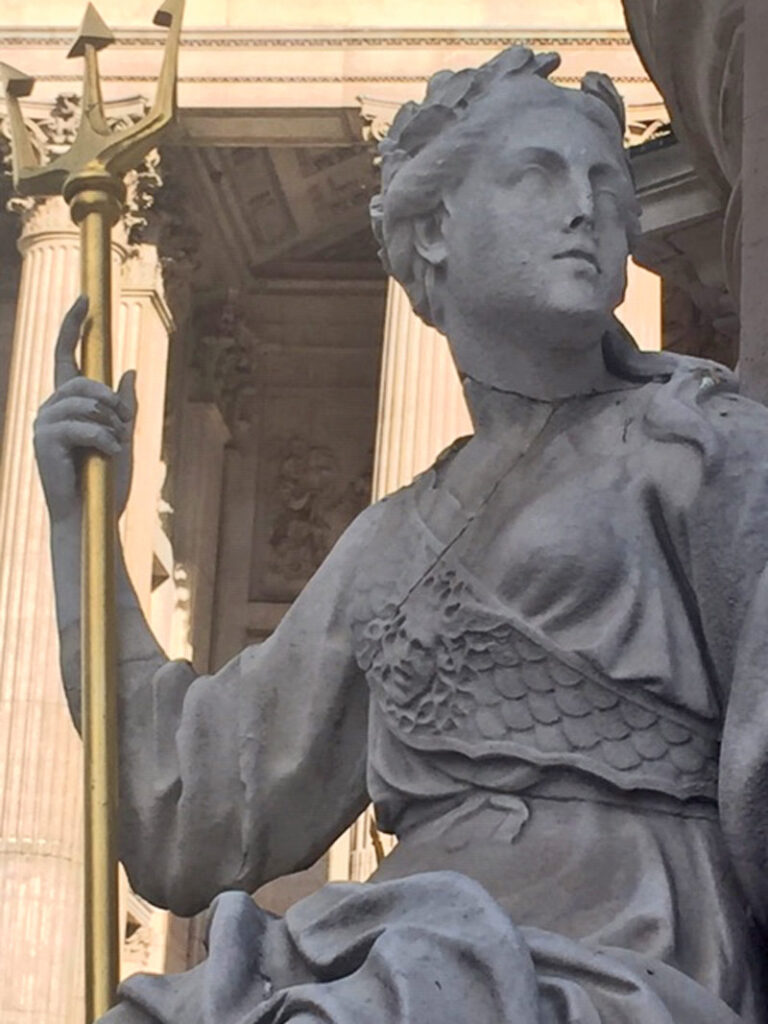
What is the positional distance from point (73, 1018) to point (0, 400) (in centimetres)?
958

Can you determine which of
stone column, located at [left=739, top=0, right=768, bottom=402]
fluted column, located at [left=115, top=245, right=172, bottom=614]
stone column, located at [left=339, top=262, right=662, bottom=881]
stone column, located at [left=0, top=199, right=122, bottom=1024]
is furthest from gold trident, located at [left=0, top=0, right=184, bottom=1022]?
fluted column, located at [left=115, top=245, right=172, bottom=614]

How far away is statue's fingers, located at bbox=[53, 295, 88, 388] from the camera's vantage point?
389 centimetres

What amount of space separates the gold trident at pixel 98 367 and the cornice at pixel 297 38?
22.4 metres

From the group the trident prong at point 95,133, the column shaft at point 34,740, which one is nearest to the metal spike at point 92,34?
the trident prong at point 95,133

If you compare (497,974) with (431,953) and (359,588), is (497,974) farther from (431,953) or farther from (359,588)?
(359,588)

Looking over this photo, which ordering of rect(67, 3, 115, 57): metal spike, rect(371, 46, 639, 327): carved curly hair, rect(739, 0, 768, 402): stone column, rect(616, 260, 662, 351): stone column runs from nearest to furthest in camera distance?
1. rect(371, 46, 639, 327): carved curly hair
2. rect(739, 0, 768, 402): stone column
3. rect(67, 3, 115, 57): metal spike
4. rect(616, 260, 662, 351): stone column

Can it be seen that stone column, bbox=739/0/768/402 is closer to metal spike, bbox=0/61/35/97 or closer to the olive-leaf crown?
the olive-leaf crown

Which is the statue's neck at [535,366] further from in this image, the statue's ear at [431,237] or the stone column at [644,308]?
the stone column at [644,308]

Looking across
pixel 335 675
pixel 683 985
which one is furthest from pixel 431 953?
pixel 335 675

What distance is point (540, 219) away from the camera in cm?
346

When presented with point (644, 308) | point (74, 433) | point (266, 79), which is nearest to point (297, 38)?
point (266, 79)

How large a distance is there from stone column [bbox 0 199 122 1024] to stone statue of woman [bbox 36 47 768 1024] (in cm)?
1889

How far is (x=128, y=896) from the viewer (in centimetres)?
2528

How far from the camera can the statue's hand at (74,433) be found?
3807 mm
